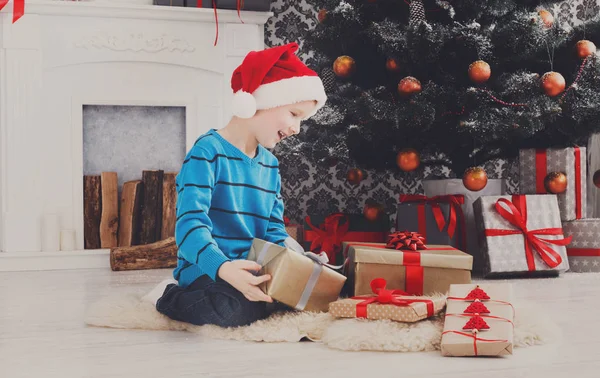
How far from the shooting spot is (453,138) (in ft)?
8.80

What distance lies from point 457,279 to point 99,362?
3.14 feet

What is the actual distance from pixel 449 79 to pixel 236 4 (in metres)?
1.21

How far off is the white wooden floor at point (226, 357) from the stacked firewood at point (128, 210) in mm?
1322

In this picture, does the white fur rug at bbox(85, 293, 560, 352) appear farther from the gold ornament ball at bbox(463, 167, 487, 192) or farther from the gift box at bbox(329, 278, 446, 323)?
the gold ornament ball at bbox(463, 167, 487, 192)

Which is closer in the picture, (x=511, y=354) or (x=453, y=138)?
(x=511, y=354)

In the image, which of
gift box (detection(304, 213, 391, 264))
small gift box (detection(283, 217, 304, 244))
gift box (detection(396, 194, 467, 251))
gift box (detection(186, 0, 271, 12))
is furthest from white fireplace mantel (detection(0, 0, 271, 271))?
gift box (detection(396, 194, 467, 251))

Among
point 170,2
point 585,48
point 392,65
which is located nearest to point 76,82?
point 170,2

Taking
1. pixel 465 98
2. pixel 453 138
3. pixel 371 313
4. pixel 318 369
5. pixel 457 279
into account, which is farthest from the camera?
pixel 453 138

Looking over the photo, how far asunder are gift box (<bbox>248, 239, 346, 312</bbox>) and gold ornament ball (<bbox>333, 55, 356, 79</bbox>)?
119 cm

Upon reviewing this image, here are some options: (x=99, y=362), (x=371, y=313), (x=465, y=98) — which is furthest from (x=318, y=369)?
(x=465, y=98)

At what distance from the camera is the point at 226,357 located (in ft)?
4.36

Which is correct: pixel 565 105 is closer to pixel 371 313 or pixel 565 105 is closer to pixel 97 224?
pixel 371 313

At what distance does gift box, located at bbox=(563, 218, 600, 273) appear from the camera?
8.46 feet

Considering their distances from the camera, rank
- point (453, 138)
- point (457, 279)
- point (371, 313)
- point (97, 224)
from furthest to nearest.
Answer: point (97, 224) → point (453, 138) → point (457, 279) → point (371, 313)
